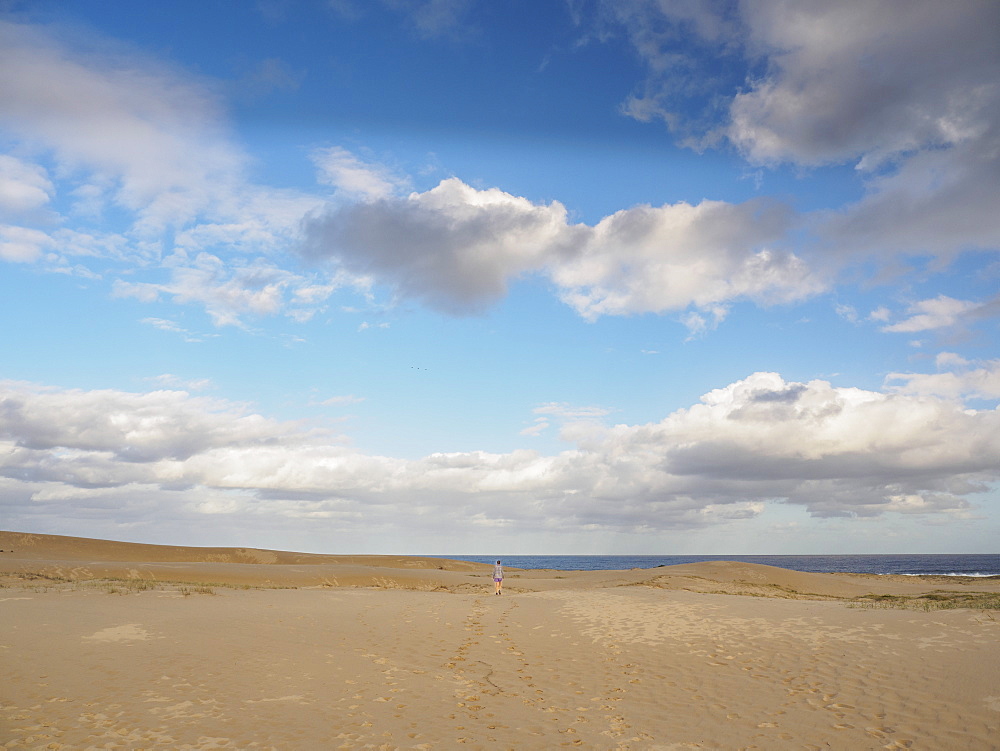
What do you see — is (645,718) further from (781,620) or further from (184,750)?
(781,620)

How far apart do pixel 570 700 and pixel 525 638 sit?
577 centimetres

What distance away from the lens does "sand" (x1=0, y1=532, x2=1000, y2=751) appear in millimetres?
9141

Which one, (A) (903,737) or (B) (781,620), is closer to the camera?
(A) (903,737)

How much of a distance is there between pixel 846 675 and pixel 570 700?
218 inches

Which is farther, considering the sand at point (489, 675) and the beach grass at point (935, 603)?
the beach grass at point (935, 603)

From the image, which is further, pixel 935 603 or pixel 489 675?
pixel 935 603

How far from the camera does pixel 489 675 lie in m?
12.7

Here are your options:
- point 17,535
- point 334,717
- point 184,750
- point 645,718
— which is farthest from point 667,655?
point 17,535

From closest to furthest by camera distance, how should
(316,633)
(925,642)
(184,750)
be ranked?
1. (184,750)
2. (925,642)
3. (316,633)

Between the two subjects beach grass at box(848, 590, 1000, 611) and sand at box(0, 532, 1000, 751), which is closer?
sand at box(0, 532, 1000, 751)

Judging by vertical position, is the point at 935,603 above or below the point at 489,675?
below

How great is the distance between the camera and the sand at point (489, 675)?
30.0 ft

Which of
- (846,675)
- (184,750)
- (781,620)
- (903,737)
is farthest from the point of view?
(781,620)

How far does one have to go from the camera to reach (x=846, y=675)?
1212cm
